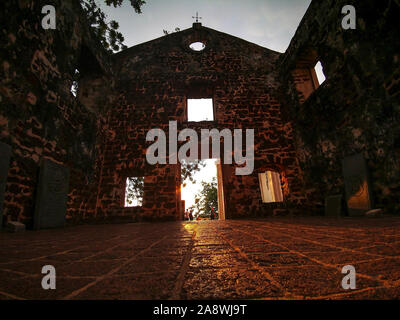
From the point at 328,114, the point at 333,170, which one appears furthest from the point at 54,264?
the point at 328,114

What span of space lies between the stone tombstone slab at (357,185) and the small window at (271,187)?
5.03 meters

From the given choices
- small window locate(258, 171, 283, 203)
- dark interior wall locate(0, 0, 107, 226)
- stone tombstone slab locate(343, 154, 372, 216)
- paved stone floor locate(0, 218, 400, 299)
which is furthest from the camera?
small window locate(258, 171, 283, 203)

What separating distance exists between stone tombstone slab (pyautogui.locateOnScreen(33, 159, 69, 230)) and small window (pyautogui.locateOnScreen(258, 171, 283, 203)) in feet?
26.9

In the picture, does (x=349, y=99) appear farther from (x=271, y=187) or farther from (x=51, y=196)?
(x=51, y=196)

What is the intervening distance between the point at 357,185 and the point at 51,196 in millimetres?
6368

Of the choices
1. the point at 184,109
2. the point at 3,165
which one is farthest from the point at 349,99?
the point at 3,165

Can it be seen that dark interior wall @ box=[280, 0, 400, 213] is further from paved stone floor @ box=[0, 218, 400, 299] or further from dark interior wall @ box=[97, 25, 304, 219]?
paved stone floor @ box=[0, 218, 400, 299]

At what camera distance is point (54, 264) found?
1123mm

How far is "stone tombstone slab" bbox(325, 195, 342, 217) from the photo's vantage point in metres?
4.56

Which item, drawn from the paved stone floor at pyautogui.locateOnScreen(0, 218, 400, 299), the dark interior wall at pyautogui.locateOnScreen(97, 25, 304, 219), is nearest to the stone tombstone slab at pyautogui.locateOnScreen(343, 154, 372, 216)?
the dark interior wall at pyautogui.locateOnScreen(97, 25, 304, 219)
